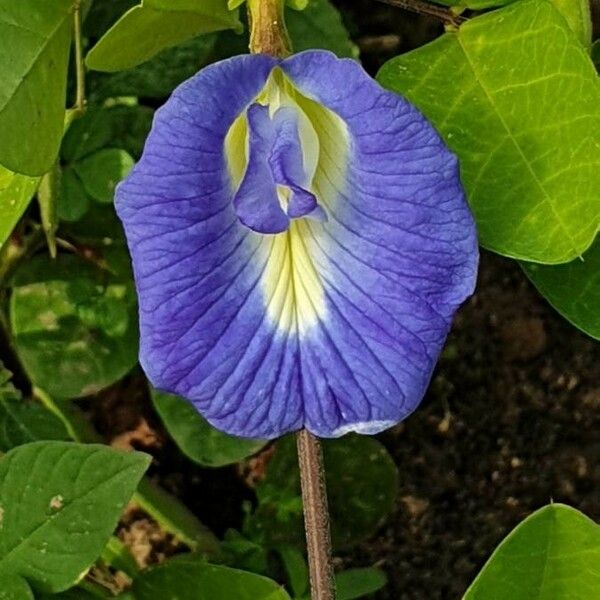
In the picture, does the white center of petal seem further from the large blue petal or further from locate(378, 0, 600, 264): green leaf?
locate(378, 0, 600, 264): green leaf

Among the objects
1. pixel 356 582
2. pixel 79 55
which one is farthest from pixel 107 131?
pixel 356 582

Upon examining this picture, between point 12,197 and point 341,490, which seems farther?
point 341,490

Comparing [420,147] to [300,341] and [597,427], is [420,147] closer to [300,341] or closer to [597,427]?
[300,341]

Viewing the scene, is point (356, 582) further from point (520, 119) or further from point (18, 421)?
point (520, 119)

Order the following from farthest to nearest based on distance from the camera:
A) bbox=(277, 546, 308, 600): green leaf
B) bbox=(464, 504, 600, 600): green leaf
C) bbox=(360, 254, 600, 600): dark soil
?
bbox=(360, 254, 600, 600): dark soil → bbox=(277, 546, 308, 600): green leaf → bbox=(464, 504, 600, 600): green leaf

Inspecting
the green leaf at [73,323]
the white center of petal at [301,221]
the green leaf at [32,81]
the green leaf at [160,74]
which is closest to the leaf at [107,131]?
the green leaf at [160,74]

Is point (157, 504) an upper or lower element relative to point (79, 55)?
lower

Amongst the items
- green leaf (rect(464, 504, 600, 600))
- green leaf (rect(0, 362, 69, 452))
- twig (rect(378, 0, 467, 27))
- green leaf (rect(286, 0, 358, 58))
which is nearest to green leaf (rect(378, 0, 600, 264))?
twig (rect(378, 0, 467, 27))

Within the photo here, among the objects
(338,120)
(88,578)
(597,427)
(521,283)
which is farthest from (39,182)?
(597,427)
